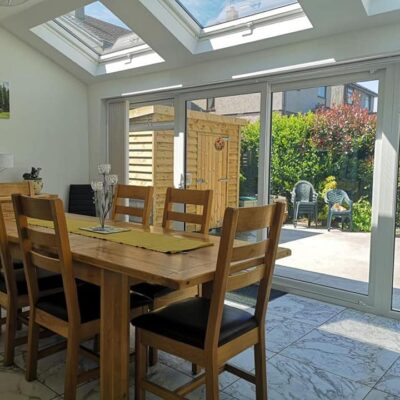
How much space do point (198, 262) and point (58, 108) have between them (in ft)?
13.1

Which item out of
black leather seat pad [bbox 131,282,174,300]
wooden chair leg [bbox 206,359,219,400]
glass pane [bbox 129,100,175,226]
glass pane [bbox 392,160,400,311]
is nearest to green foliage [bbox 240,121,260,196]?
glass pane [bbox 129,100,175,226]

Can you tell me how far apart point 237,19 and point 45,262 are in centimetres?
273

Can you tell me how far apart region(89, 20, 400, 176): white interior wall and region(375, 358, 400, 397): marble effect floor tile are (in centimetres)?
212

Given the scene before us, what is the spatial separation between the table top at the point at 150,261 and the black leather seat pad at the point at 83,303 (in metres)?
0.27

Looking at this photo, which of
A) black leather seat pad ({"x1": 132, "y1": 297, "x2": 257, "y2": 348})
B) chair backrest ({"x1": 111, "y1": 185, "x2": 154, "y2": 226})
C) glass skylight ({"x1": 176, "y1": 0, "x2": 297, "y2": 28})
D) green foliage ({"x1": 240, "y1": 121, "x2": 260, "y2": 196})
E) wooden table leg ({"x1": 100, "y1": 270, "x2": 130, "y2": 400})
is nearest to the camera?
black leather seat pad ({"x1": 132, "y1": 297, "x2": 257, "y2": 348})

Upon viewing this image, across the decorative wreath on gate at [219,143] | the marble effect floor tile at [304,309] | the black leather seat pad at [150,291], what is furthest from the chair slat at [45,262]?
the decorative wreath on gate at [219,143]

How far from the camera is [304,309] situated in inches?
135

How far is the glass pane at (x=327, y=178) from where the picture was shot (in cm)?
343

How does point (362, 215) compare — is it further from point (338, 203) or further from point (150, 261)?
point (150, 261)

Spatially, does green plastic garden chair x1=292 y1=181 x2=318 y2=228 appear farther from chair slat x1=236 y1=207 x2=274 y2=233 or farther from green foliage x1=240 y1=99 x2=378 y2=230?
chair slat x1=236 y1=207 x2=274 y2=233

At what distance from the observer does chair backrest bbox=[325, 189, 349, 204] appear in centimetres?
356

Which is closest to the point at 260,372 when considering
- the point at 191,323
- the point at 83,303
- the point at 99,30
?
the point at 191,323

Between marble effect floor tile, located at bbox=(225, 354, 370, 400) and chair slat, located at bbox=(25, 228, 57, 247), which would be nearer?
chair slat, located at bbox=(25, 228, 57, 247)

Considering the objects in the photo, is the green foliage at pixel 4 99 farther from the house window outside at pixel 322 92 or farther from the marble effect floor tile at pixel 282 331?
the marble effect floor tile at pixel 282 331
